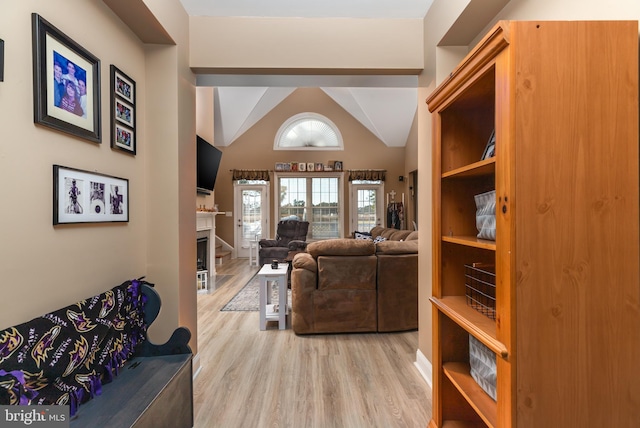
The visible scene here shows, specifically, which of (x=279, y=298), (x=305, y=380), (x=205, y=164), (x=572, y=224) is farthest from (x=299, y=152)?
(x=572, y=224)

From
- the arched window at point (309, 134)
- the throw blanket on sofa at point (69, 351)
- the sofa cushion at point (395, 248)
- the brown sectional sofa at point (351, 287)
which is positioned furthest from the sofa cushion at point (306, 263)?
the arched window at point (309, 134)

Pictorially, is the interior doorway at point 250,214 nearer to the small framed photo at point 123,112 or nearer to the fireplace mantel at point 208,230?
the fireplace mantel at point 208,230

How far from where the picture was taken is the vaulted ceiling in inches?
84.0

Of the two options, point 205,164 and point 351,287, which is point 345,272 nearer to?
point 351,287

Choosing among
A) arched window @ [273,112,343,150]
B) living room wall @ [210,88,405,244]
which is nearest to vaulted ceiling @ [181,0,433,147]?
living room wall @ [210,88,405,244]

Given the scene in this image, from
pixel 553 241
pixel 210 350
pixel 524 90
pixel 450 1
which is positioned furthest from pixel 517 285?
pixel 210 350

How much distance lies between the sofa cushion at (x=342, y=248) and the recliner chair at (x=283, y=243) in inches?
104

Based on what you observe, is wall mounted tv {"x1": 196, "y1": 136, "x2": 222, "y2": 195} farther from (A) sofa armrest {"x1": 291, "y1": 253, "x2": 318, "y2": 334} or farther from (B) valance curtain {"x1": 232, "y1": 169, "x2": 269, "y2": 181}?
(A) sofa armrest {"x1": 291, "y1": 253, "x2": 318, "y2": 334}

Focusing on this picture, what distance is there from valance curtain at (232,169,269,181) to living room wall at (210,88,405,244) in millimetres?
185

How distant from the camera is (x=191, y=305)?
2219 millimetres

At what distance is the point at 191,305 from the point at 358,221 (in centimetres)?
601

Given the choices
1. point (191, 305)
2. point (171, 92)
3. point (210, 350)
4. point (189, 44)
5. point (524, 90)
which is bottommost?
point (210, 350)

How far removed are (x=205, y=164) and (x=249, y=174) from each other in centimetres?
247

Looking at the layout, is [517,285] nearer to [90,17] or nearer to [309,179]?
[90,17]
